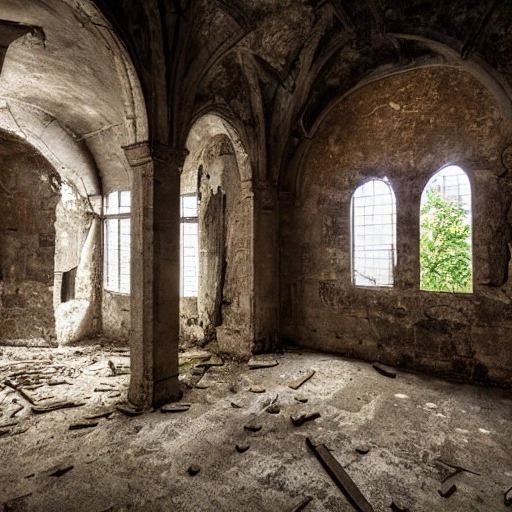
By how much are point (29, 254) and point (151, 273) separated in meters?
5.52

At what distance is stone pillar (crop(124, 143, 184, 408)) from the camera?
4.77 metres

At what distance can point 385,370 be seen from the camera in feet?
20.3

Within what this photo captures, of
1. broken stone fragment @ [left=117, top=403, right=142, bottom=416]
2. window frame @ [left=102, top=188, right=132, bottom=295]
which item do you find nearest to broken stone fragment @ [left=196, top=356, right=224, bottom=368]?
broken stone fragment @ [left=117, top=403, right=142, bottom=416]

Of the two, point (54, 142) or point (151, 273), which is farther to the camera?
point (54, 142)

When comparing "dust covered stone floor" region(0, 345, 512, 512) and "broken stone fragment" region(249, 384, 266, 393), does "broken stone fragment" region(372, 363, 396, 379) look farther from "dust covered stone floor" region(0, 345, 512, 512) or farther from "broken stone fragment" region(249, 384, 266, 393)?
"broken stone fragment" region(249, 384, 266, 393)

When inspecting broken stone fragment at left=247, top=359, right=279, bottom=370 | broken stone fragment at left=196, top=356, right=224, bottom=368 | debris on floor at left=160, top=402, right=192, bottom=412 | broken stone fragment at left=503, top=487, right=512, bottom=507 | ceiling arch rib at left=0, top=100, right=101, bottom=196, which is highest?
ceiling arch rib at left=0, top=100, right=101, bottom=196

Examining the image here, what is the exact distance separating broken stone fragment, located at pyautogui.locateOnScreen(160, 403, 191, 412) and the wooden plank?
1.79 meters

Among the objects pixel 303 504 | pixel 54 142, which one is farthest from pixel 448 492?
pixel 54 142

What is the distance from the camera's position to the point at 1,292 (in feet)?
27.3

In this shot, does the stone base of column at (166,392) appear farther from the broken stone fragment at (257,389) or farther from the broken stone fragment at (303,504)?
the broken stone fragment at (303,504)

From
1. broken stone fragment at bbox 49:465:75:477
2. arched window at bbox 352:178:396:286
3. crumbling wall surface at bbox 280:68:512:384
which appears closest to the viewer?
broken stone fragment at bbox 49:465:75:477

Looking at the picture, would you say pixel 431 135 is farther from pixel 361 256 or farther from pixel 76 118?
pixel 76 118

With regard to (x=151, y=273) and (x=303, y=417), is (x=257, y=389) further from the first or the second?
(x=151, y=273)

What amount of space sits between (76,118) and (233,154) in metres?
3.87
